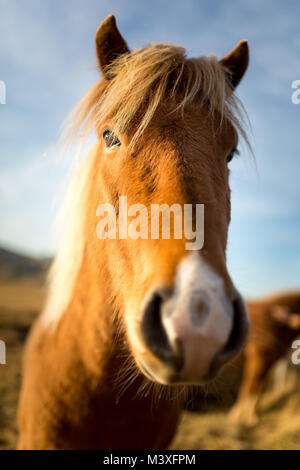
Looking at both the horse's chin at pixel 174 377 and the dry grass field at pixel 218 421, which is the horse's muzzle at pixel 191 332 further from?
the dry grass field at pixel 218 421

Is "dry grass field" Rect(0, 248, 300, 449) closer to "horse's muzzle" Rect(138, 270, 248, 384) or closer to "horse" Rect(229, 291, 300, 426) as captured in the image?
"horse" Rect(229, 291, 300, 426)

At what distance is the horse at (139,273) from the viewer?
1142mm

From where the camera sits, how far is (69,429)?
2025mm

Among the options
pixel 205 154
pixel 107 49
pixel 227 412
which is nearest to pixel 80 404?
pixel 205 154

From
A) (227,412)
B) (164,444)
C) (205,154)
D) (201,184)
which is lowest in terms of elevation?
(227,412)

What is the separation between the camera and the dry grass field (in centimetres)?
525

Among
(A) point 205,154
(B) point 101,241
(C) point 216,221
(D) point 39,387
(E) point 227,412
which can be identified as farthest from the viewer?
(E) point 227,412

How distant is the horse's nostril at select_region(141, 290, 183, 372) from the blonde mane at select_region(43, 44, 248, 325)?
36.8 inches

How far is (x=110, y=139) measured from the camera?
6.21 feet

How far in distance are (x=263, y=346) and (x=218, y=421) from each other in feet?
6.80

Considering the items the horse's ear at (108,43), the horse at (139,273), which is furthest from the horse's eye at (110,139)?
the horse's ear at (108,43)

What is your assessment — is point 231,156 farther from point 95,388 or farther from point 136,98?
point 95,388

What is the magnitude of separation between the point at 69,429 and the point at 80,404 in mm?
194

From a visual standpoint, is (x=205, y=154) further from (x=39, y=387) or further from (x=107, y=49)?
(x=39, y=387)
